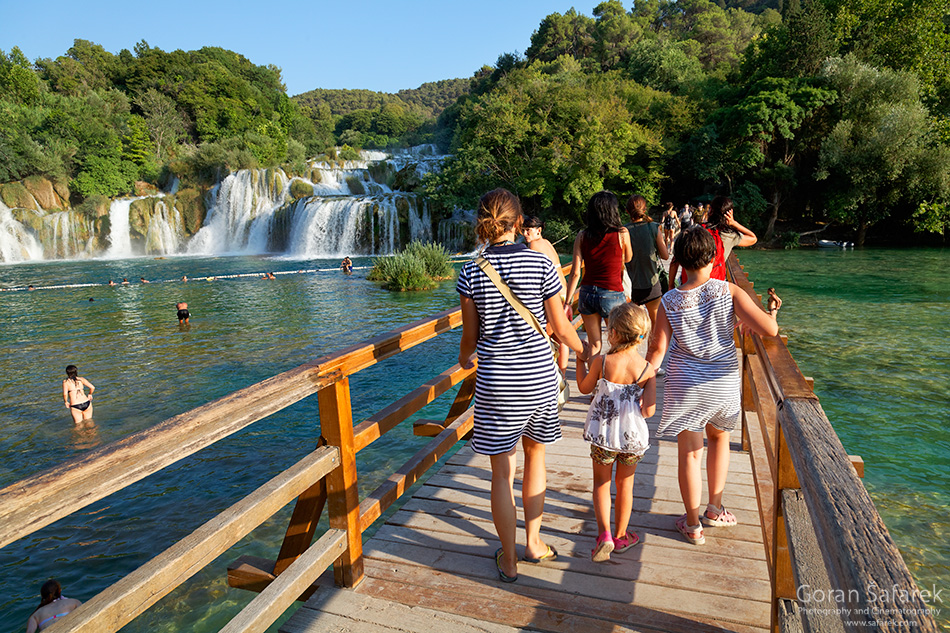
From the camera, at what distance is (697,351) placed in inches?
115

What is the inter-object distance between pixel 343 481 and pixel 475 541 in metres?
0.98

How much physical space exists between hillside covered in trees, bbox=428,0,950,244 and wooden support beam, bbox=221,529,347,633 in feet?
97.0

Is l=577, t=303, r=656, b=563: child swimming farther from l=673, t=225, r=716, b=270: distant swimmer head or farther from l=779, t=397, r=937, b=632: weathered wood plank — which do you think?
l=779, t=397, r=937, b=632: weathered wood plank

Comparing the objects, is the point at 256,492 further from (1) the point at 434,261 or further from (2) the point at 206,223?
(2) the point at 206,223

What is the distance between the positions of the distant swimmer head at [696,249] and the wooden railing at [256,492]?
4.96ft

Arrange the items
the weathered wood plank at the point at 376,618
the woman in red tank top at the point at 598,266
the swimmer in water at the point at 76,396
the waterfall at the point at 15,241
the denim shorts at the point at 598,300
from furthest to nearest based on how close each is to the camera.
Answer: the waterfall at the point at 15,241 → the swimmer in water at the point at 76,396 → the denim shorts at the point at 598,300 → the woman in red tank top at the point at 598,266 → the weathered wood plank at the point at 376,618

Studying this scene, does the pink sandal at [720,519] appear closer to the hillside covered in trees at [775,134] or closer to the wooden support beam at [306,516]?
the wooden support beam at [306,516]

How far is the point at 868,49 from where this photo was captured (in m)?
31.1

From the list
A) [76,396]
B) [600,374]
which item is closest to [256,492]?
[600,374]

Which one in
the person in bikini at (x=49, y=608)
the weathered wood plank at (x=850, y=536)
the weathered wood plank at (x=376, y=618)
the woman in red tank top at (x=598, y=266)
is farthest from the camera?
the woman in red tank top at (x=598, y=266)

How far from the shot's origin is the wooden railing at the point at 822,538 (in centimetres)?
94

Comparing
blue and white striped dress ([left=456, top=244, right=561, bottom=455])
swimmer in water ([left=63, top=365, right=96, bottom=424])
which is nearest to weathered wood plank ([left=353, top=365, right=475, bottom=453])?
blue and white striped dress ([left=456, top=244, right=561, bottom=455])

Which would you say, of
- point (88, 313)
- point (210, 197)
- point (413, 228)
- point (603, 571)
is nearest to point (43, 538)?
point (603, 571)

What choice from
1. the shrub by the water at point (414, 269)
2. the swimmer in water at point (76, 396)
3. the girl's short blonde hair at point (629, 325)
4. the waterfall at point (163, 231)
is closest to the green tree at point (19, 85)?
the waterfall at point (163, 231)
